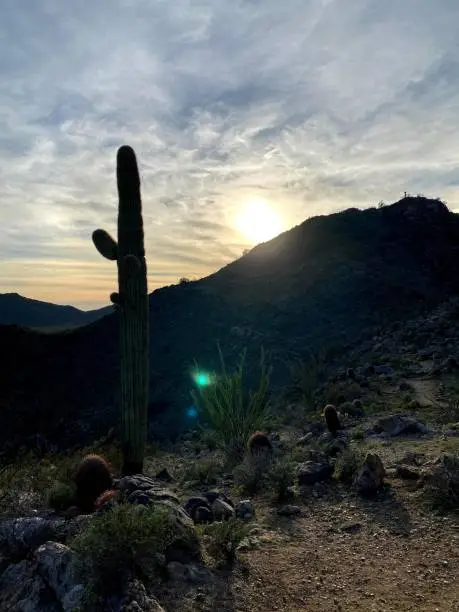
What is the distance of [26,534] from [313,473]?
4.50 metres

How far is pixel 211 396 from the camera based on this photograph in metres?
12.1

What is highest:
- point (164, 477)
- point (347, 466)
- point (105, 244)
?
point (105, 244)

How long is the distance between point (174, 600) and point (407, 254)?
3322 cm

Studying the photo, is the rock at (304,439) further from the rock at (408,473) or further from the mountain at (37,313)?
the mountain at (37,313)

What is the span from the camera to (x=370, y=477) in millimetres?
7539

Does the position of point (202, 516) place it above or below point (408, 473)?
below

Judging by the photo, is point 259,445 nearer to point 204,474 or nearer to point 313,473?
point 204,474

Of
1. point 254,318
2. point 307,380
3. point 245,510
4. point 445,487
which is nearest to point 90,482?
point 245,510

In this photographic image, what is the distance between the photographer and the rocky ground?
4695 mm

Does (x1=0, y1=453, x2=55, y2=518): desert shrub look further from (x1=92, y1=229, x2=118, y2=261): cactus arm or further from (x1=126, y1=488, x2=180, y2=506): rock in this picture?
(x1=92, y1=229, x2=118, y2=261): cactus arm

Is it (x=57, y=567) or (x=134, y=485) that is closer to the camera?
(x=57, y=567)

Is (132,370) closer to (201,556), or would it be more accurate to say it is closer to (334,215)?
(201,556)

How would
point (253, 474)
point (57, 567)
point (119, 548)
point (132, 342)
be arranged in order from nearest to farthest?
point (119, 548)
point (57, 567)
point (253, 474)
point (132, 342)

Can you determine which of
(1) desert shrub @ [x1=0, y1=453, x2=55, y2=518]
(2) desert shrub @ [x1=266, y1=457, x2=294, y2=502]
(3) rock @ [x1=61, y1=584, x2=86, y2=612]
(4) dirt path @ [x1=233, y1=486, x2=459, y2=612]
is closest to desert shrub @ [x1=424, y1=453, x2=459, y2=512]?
(4) dirt path @ [x1=233, y1=486, x2=459, y2=612]
